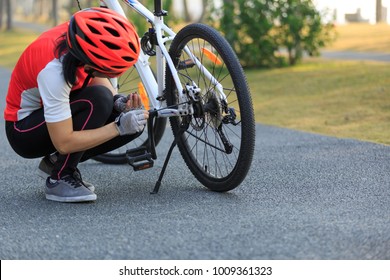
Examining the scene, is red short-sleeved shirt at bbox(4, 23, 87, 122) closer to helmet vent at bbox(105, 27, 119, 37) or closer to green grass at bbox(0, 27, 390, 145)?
helmet vent at bbox(105, 27, 119, 37)

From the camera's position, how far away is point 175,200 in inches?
193

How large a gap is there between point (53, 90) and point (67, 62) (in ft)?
0.57

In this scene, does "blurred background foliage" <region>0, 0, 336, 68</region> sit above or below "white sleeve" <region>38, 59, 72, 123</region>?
below

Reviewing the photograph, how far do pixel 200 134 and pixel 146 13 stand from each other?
2.90 feet

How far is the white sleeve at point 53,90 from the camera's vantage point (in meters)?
4.49

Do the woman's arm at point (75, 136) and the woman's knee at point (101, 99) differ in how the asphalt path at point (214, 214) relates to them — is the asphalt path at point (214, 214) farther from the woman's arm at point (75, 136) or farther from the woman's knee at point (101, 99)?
the woman's knee at point (101, 99)

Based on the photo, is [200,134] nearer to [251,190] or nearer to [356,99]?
[251,190]

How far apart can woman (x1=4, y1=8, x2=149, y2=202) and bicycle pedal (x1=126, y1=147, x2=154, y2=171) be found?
14 centimetres

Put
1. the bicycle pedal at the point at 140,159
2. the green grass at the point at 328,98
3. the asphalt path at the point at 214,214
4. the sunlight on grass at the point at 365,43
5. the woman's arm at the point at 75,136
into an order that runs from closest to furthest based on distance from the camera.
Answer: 1. the asphalt path at the point at 214,214
2. the woman's arm at the point at 75,136
3. the bicycle pedal at the point at 140,159
4. the green grass at the point at 328,98
5. the sunlight on grass at the point at 365,43

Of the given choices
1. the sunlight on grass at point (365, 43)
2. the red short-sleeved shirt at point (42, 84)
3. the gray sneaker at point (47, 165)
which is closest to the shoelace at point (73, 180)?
the gray sneaker at point (47, 165)

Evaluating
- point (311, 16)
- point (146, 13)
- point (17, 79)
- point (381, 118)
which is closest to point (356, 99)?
point (381, 118)

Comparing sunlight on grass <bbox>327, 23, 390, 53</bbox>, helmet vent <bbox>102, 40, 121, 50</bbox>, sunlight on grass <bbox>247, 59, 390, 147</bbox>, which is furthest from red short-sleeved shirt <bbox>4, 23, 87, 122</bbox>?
sunlight on grass <bbox>327, 23, 390, 53</bbox>

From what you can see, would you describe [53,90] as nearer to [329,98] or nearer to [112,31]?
[112,31]

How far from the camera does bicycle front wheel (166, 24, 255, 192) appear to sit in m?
4.63
